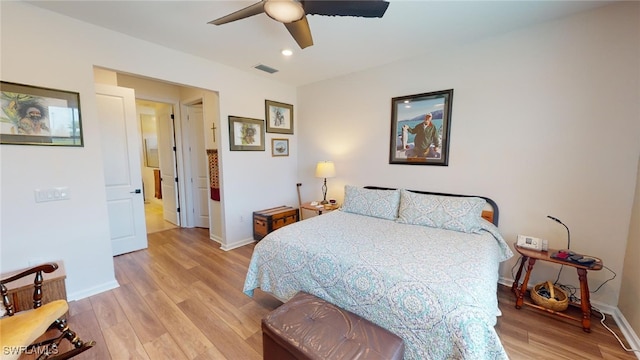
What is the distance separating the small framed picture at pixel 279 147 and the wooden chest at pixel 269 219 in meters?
0.97

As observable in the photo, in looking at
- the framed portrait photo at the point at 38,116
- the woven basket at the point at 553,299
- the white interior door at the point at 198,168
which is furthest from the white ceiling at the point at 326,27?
the woven basket at the point at 553,299

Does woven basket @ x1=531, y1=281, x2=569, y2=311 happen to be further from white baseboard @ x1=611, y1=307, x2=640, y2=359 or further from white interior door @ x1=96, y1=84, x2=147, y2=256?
white interior door @ x1=96, y1=84, x2=147, y2=256

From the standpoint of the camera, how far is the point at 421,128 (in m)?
3.03

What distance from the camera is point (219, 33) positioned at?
8.16 ft

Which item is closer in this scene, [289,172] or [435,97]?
[435,97]

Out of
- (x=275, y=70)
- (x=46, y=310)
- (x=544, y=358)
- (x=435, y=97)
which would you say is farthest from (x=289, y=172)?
(x=544, y=358)

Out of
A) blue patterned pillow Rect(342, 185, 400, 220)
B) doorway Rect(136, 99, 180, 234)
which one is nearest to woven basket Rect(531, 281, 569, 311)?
blue patterned pillow Rect(342, 185, 400, 220)

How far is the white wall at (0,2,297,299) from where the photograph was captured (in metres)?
2.01

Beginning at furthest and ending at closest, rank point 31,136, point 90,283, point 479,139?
point 479,139, point 90,283, point 31,136

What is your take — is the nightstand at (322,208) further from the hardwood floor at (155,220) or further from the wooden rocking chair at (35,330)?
the hardwood floor at (155,220)

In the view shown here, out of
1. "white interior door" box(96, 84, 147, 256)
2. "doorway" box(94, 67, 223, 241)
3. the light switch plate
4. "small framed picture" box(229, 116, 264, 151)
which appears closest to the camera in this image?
the light switch plate

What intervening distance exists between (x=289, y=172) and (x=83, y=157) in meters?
2.73

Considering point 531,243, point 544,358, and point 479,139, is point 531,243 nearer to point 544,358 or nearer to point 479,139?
point 544,358

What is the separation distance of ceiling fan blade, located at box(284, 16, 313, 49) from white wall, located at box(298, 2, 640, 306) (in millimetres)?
1605
